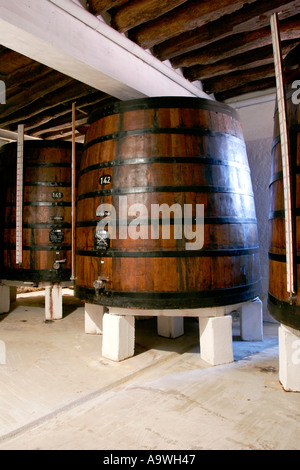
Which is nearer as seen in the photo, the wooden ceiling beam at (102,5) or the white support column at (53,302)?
the wooden ceiling beam at (102,5)

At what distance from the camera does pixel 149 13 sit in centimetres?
266

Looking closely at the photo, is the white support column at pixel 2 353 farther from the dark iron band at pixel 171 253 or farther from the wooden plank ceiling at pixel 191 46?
the wooden plank ceiling at pixel 191 46

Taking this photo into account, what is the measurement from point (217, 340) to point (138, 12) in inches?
109

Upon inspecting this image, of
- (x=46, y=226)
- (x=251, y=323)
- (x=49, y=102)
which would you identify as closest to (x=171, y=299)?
(x=251, y=323)

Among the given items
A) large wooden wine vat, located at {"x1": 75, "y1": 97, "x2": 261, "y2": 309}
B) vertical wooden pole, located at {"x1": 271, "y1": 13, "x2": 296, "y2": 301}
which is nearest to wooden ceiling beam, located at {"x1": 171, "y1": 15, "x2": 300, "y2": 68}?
large wooden wine vat, located at {"x1": 75, "y1": 97, "x2": 261, "y2": 309}

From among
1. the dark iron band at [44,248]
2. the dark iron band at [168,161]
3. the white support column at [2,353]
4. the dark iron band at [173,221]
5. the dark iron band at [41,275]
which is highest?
the dark iron band at [168,161]

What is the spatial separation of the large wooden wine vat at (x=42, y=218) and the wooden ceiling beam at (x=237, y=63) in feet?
5.75

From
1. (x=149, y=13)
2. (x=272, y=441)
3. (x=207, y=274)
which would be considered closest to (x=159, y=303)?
(x=207, y=274)

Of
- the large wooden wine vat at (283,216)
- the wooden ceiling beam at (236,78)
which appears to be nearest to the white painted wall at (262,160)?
the wooden ceiling beam at (236,78)

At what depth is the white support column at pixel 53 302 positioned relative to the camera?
3.86 meters

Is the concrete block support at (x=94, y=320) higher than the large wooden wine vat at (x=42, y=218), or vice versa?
the large wooden wine vat at (x=42, y=218)

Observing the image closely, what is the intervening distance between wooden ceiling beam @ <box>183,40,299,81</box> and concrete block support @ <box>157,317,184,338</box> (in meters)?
2.75

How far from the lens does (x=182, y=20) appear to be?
274 cm

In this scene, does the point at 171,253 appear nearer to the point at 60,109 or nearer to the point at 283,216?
the point at 283,216
